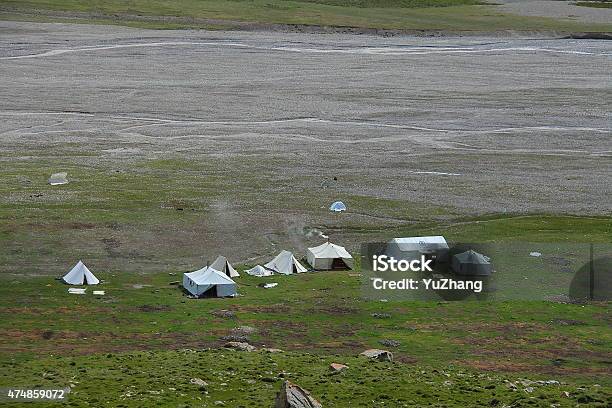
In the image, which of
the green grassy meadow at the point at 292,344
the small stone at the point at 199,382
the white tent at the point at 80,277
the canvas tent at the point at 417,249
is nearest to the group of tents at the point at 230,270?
the white tent at the point at 80,277

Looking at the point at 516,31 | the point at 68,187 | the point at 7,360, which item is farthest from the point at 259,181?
the point at 516,31

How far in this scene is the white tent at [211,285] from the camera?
43062 millimetres

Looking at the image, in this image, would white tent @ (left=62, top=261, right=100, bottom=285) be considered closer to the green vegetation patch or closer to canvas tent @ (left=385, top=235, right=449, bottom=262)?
canvas tent @ (left=385, top=235, right=449, bottom=262)

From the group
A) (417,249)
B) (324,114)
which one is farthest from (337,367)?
Result: (324,114)

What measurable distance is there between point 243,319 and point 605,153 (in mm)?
52144

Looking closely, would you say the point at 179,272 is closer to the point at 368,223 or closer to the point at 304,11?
the point at 368,223

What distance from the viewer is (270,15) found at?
545 ft

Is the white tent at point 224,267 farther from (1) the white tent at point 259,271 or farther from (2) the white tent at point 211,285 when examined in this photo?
(2) the white tent at point 211,285

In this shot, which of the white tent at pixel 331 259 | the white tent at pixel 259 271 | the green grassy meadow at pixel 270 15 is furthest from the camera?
the green grassy meadow at pixel 270 15

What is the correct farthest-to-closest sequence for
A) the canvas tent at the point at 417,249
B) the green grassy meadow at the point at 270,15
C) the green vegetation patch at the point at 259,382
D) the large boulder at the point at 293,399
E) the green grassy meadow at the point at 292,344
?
the green grassy meadow at the point at 270,15, the canvas tent at the point at 417,249, the green grassy meadow at the point at 292,344, the green vegetation patch at the point at 259,382, the large boulder at the point at 293,399

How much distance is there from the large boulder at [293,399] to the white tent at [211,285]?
1831cm

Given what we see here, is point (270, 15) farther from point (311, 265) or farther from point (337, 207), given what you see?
→ point (311, 265)

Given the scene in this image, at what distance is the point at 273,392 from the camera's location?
88.5 feet

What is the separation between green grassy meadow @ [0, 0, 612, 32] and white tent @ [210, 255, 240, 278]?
4275 inches
